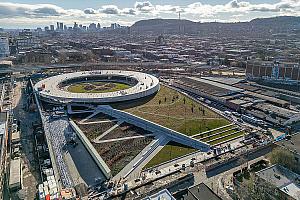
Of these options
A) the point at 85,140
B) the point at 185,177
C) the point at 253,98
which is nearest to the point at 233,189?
the point at 185,177

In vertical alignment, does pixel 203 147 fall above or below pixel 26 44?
below

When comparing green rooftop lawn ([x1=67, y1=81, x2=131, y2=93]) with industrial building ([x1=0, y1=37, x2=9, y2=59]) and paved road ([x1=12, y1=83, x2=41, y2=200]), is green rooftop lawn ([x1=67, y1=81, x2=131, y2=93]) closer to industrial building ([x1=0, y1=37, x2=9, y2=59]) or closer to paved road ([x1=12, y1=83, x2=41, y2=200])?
paved road ([x1=12, y1=83, x2=41, y2=200])

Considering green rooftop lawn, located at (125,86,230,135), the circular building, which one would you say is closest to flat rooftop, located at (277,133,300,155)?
green rooftop lawn, located at (125,86,230,135)

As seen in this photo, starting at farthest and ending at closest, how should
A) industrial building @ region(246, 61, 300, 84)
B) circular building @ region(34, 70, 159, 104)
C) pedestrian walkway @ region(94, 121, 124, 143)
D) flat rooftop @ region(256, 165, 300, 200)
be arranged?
industrial building @ region(246, 61, 300, 84), circular building @ region(34, 70, 159, 104), pedestrian walkway @ region(94, 121, 124, 143), flat rooftop @ region(256, 165, 300, 200)

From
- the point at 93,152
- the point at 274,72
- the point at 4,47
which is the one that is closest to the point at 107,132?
the point at 93,152

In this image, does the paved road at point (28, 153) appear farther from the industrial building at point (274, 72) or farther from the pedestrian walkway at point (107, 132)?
the industrial building at point (274, 72)

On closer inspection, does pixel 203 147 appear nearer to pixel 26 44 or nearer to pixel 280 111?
pixel 280 111
